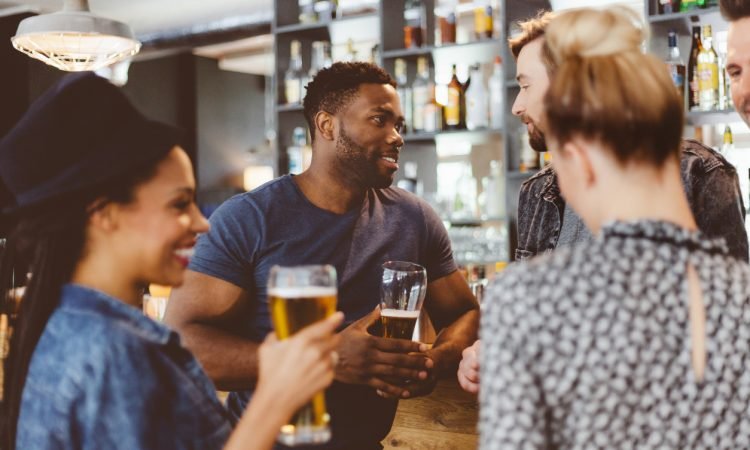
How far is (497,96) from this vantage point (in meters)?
4.35

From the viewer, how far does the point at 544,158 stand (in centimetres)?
414

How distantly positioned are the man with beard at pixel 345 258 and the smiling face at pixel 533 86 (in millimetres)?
475

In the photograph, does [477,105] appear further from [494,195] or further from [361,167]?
[361,167]

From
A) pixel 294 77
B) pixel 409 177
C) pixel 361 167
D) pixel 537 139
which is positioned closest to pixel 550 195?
pixel 537 139

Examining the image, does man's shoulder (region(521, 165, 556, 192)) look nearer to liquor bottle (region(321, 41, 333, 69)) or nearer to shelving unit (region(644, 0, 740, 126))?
shelving unit (region(644, 0, 740, 126))

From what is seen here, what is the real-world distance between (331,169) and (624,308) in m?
1.36

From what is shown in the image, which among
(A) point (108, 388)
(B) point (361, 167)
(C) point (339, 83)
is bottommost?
(A) point (108, 388)

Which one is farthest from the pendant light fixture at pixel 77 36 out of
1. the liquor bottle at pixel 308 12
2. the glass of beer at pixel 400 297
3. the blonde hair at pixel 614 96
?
the blonde hair at pixel 614 96

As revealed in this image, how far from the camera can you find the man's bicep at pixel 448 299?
2.32 meters

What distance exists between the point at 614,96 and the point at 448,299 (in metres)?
1.36

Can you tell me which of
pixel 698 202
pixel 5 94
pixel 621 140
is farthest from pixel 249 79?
pixel 621 140

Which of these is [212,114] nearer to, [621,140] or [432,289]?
[432,289]

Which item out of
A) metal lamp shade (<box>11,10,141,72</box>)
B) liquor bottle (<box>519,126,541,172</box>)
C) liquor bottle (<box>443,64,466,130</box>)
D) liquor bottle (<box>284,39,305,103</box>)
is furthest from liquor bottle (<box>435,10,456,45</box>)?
metal lamp shade (<box>11,10,141,72</box>)

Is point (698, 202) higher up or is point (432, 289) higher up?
point (698, 202)
